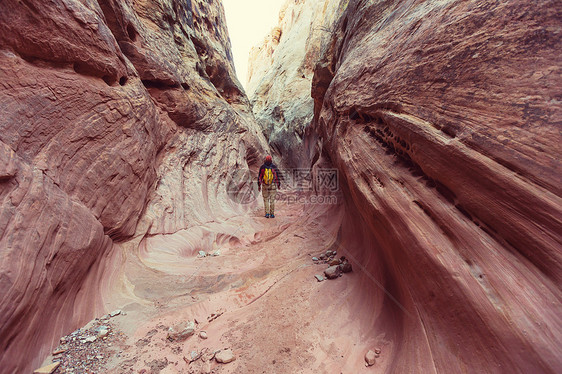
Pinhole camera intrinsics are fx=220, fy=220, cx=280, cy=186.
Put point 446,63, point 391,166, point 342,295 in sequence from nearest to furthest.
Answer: point 446,63
point 391,166
point 342,295

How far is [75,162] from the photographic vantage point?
10.1 feet

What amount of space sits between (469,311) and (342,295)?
147 centimetres

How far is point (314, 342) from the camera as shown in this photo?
7.05 ft

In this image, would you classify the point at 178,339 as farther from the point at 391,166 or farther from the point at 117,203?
the point at 391,166

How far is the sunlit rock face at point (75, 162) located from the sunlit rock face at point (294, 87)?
8867mm

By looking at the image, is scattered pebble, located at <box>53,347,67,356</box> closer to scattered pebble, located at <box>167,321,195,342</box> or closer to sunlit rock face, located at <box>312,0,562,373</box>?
scattered pebble, located at <box>167,321,195,342</box>

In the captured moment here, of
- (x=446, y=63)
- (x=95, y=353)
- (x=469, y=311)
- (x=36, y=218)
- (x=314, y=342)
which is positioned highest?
(x=446, y=63)

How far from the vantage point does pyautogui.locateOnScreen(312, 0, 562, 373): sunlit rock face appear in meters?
1.30

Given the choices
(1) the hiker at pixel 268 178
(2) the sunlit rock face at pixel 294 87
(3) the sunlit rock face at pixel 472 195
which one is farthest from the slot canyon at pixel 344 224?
(2) the sunlit rock face at pixel 294 87

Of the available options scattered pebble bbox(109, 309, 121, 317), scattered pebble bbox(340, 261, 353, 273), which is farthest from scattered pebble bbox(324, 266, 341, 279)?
scattered pebble bbox(109, 309, 121, 317)

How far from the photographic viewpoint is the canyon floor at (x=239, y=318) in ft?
6.46

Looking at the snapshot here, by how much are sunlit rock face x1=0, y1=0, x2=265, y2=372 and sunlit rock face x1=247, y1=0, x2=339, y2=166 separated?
29.1 ft

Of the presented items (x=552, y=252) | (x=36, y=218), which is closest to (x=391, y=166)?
(x=552, y=252)

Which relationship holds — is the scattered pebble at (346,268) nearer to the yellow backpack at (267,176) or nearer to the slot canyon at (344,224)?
the slot canyon at (344,224)
